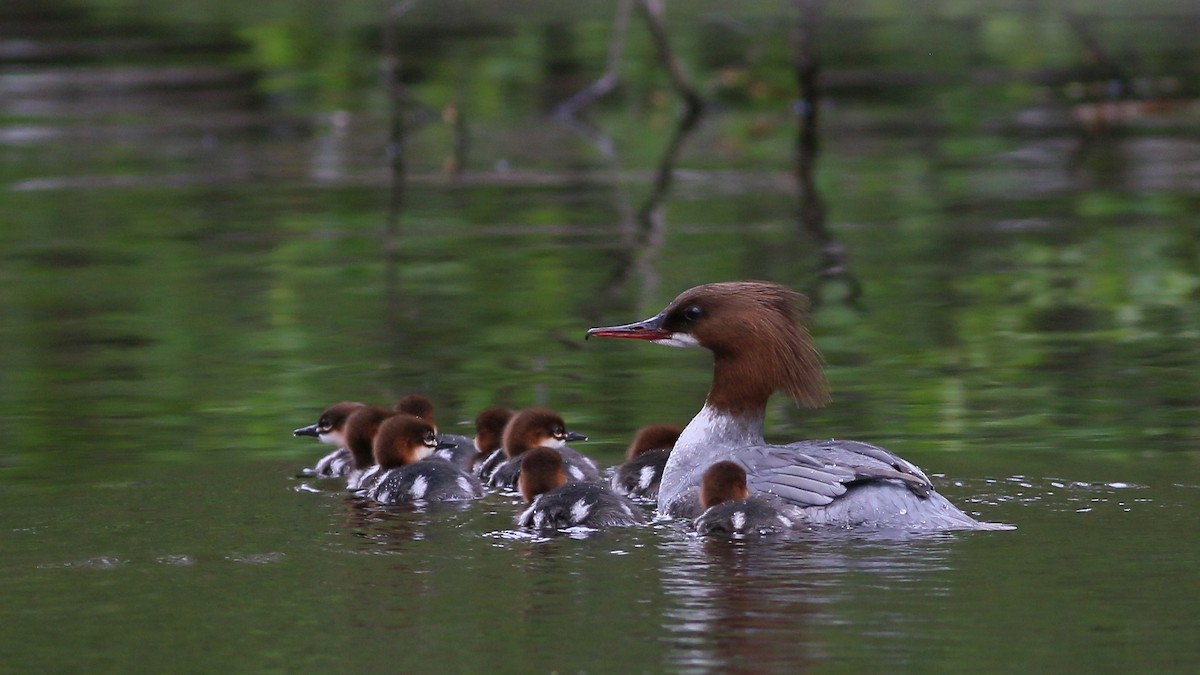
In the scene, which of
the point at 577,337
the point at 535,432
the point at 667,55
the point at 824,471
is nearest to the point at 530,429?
the point at 535,432

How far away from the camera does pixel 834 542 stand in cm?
639

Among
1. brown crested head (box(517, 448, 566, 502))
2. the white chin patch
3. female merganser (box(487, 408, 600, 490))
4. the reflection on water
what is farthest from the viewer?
female merganser (box(487, 408, 600, 490))

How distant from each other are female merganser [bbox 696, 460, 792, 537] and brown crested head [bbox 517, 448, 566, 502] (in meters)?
0.60

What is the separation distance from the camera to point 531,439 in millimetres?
7988

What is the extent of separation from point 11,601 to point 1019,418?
4309 millimetres

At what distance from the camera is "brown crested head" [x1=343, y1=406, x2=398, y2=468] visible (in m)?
8.16

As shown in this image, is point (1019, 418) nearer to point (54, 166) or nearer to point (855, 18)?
point (54, 166)

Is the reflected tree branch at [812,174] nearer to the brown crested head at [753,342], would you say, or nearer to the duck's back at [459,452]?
the duck's back at [459,452]

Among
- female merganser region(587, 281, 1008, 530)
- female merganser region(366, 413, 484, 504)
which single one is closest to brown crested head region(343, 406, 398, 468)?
female merganser region(366, 413, 484, 504)

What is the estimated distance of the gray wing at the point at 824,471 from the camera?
21.7 ft

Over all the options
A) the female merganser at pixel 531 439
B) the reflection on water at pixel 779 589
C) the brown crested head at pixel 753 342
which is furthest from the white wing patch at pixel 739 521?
the female merganser at pixel 531 439

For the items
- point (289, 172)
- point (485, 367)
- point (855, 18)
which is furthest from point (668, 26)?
point (485, 367)

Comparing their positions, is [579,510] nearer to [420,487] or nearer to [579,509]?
[579,509]

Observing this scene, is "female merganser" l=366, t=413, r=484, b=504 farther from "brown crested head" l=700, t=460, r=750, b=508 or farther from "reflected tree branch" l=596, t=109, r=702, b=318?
"reflected tree branch" l=596, t=109, r=702, b=318
